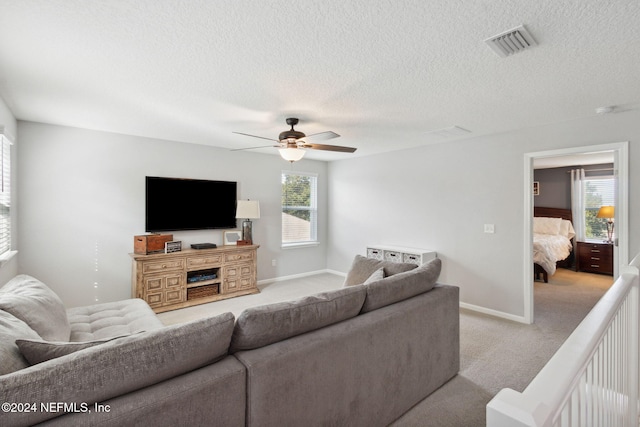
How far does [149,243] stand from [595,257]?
8.34 metres

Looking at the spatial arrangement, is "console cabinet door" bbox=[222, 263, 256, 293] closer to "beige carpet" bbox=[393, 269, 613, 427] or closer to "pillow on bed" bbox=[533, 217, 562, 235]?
"beige carpet" bbox=[393, 269, 613, 427]

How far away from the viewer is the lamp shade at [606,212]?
6.08 m

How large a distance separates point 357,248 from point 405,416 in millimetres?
3990

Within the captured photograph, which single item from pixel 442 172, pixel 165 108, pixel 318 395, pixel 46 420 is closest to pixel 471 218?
pixel 442 172

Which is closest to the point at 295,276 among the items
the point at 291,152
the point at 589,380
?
the point at 291,152

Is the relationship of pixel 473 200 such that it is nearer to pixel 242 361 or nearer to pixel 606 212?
pixel 242 361

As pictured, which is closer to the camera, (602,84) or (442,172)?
(602,84)

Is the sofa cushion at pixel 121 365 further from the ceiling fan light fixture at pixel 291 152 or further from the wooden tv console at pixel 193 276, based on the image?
the wooden tv console at pixel 193 276

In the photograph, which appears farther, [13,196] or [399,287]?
[13,196]

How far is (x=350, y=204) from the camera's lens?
6141mm

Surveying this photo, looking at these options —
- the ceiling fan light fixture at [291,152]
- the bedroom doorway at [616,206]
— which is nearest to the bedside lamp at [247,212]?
the ceiling fan light fixture at [291,152]

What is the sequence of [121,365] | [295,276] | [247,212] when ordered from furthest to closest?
[295,276] → [247,212] → [121,365]

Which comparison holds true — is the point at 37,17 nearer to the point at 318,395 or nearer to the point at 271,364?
the point at 271,364

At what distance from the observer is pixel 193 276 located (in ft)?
14.8
